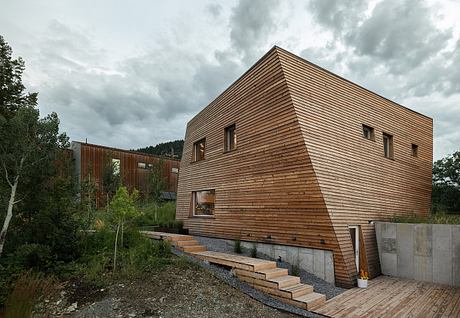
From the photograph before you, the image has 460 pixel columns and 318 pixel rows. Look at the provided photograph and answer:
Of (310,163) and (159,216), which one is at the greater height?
(310,163)

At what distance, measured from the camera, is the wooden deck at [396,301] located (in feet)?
16.7

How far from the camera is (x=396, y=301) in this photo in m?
5.73

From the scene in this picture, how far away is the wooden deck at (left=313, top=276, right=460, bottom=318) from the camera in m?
5.08

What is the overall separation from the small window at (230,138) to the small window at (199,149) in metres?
1.84

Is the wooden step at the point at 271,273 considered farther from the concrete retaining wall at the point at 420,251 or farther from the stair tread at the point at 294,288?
the concrete retaining wall at the point at 420,251

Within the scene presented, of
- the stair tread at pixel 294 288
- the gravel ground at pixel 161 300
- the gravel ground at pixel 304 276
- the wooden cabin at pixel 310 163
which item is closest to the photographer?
the gravel ground at pixel 161 300

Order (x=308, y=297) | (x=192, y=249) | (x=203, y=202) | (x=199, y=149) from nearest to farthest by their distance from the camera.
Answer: (x=308, y=297) → (x=192, y=249) → (x=203, y=202) → (x=199, y=149)

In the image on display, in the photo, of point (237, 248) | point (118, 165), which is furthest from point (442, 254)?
point (118, 165)

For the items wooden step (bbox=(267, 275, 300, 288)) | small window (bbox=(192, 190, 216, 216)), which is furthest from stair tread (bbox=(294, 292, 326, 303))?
small window (bbox=(192, 190, 216, 216))

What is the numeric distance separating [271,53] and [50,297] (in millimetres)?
8068

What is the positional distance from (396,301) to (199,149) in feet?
29.9

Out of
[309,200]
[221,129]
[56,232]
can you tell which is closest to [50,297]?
[56,232]

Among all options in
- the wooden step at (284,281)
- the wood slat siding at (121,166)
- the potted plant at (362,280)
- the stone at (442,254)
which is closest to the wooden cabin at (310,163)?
the potted plant at (362,280)

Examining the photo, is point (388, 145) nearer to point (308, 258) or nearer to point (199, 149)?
point (308, 258)
